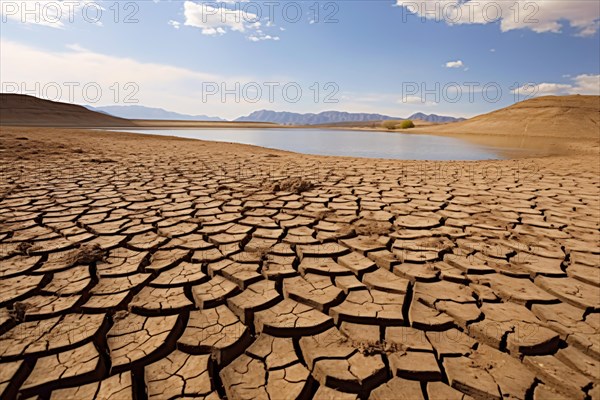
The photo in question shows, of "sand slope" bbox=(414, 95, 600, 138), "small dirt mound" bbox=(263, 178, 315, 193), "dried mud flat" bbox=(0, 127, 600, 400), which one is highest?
"sand slope" bbox=(414, 95, 600, 138)

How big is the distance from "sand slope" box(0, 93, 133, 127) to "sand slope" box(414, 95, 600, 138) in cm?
3259

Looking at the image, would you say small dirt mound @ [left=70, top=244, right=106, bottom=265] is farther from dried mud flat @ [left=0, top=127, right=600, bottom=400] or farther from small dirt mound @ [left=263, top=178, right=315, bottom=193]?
small dirt mound @ [left=263, top=178, right=315, bottom=193]

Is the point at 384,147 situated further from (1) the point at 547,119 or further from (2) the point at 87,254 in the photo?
(1) the point at 547,119

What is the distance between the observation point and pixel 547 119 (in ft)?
74.8

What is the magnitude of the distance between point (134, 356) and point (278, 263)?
2.86 feet

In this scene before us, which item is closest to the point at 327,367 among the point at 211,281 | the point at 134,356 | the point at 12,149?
the point at 134,356

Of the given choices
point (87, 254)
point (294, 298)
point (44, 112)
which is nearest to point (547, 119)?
point (294, 298)

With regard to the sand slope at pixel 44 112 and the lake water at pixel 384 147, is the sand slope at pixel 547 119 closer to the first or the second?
the lake water at pixel 384 147

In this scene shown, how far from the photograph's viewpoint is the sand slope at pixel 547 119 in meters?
20.5

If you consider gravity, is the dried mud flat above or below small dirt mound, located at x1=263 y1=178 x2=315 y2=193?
below

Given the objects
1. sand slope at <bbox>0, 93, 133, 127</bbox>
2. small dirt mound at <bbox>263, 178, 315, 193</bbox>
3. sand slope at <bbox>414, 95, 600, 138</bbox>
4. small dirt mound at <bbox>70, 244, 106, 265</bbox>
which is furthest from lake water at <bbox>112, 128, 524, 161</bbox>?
sand slope at <bbox>0, 93, 133, 127</bbox>

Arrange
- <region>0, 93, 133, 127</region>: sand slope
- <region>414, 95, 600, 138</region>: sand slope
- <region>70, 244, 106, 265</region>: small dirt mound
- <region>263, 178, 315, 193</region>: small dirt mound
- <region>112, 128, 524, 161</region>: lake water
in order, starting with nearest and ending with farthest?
1. <region>70, 244, 106, 265</region>: small dirt mound
2. <region>263, 178, 315, 193</region>: small dirt mound
3. <region>112, 128, 524, 161</region>: lake water
4. <region>414, 95, 600, 138</region>: sand slope
5. <region>0, 93, 133, 127</region>: sand slope

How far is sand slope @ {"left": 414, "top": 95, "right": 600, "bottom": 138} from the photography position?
67.2ft

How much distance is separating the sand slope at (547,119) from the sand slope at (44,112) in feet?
107
